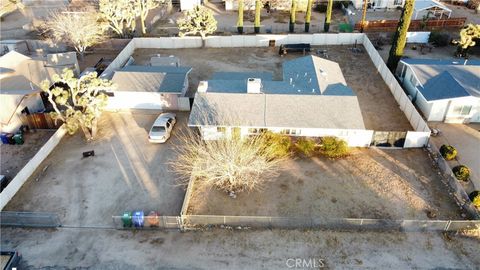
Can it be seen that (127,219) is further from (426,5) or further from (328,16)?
(426,5)

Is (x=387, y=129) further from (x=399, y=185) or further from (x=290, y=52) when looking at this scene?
(x=290, y=52)

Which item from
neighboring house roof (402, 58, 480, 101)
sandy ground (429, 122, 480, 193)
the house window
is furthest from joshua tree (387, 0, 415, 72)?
sandy ground (429, 122, 480, 193)

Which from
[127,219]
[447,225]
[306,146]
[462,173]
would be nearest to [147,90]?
[127,219]

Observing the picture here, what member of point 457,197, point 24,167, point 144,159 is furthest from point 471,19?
point 24,167

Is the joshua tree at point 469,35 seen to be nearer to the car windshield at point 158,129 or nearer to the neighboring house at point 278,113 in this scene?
the neighboring house at point 278,113

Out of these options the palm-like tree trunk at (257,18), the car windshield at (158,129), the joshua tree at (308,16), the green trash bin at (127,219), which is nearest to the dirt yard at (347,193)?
the green trash bin at (127,219)

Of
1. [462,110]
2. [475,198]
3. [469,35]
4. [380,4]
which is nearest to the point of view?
[475,198]
